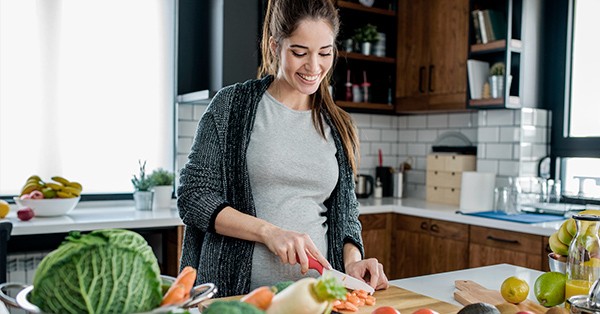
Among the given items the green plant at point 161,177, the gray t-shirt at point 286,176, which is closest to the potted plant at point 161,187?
the green plant at point 161,177

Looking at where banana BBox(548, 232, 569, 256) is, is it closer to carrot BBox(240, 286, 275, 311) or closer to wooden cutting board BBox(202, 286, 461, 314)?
wooden cutting board BBox(202, 286, 461, 314)

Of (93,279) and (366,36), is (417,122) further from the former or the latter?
(93,279)

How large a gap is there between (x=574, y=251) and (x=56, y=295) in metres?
1.12

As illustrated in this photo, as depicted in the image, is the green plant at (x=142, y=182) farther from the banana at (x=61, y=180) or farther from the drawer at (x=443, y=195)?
the drawer at (x=443, y=195)

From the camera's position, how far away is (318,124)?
1.67 meters

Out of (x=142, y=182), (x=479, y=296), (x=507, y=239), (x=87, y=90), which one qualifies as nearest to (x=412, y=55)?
(x=507, y=239)

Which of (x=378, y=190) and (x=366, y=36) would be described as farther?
(x=378, y=190)

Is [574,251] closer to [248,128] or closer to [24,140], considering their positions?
[248,128]

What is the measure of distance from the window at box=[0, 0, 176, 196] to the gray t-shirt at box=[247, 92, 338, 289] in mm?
2123

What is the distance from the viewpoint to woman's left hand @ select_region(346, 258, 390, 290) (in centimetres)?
140

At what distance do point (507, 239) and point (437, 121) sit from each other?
1401mm

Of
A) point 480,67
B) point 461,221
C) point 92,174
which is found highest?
point 480,67

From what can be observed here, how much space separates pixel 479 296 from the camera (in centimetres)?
143

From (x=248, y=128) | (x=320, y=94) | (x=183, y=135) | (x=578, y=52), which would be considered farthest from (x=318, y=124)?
(x=578, y=52)
